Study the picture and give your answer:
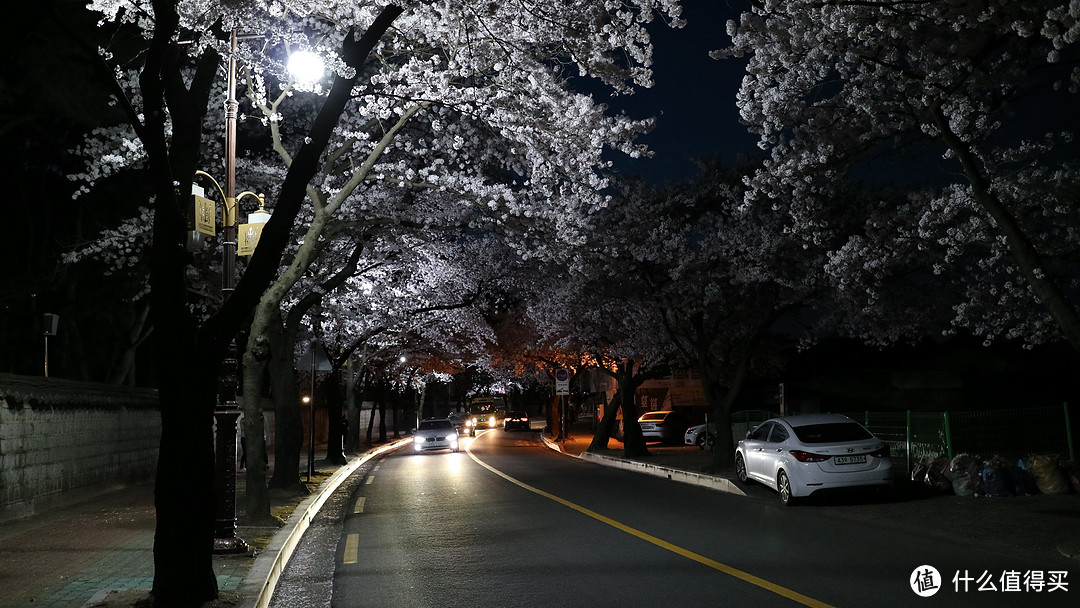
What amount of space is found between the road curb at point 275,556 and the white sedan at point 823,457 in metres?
8.13

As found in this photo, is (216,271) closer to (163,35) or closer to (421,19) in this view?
(421,19)

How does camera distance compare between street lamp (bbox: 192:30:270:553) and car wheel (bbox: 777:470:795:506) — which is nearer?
street lamp (bbox: 192:30:270:553)

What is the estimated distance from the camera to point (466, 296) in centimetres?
3144

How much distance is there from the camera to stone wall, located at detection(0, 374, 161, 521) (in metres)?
13.4

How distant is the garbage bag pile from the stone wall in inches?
610

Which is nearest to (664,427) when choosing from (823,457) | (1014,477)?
(1014,477)

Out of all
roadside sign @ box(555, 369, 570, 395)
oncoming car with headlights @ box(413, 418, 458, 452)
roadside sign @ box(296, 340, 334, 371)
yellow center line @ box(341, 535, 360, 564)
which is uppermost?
roadside sign @ box(296, 340, 334, 371)

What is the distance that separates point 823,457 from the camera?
47.7ft

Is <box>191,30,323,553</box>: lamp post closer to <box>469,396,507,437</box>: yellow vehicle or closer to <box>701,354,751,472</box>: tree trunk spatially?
<box>701,354,751,472</box>: tree trunk

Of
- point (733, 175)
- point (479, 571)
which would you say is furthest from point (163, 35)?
point (733, 175)

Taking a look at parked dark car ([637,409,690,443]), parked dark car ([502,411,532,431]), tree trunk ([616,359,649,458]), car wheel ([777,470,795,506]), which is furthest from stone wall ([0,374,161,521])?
parked dark car ([502,411,532,431])

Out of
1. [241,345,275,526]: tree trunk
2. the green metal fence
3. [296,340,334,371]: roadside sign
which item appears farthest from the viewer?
[296,340,334,371]: roadside sign

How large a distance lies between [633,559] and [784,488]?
6.34 metres

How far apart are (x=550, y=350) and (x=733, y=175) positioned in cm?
1923
